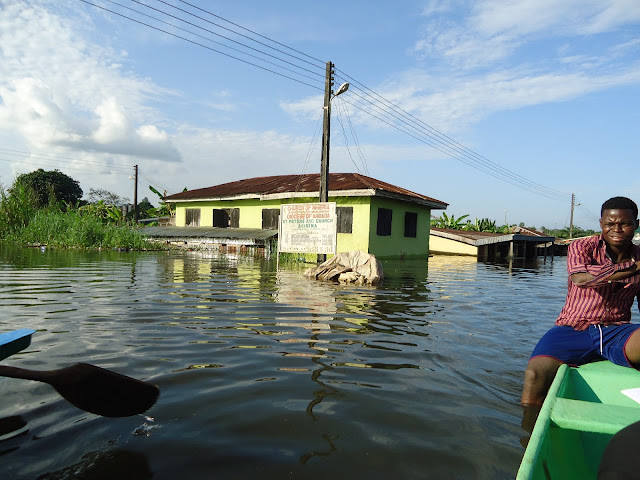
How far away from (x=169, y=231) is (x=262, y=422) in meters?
20.3

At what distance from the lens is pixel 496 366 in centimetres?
415

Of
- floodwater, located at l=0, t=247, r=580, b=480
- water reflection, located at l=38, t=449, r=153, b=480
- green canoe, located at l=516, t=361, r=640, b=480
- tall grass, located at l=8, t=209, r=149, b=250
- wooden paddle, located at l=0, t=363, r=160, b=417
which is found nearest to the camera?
green canoe, located at l=516, t=361, r=640, b=480

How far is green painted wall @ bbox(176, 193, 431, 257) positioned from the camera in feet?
56.1

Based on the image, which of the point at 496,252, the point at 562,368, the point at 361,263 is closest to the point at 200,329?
the point at 562,368

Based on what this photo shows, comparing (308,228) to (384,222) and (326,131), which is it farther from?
(384,222)

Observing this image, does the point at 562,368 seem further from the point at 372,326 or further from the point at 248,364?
the point at 372,326

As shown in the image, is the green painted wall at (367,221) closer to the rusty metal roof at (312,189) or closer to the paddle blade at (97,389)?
the rusty metal roof at (312,189)

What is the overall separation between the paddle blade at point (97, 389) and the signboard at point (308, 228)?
10987 mm

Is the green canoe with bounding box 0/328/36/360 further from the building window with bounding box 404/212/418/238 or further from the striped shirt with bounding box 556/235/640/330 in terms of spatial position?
the building window with bounding box 404/212/418/238

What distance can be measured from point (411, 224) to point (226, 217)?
9328 millimetres

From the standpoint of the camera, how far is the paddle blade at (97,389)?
2666mm

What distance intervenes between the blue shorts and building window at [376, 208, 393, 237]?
14.5 m

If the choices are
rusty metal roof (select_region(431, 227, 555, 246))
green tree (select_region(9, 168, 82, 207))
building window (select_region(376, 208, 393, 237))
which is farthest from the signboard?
green tree (select_region(9, 168, 82, 207))

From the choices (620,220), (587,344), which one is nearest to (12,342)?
(587,344)
